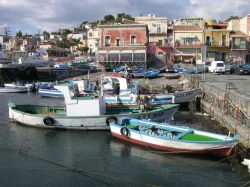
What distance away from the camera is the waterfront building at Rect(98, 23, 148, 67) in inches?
2377

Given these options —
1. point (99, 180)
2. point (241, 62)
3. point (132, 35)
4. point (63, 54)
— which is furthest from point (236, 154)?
point (63, 54)

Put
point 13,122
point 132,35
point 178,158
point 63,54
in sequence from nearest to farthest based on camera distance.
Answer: point 178,158 < point 13,122 < point 132,35 < point 63,54

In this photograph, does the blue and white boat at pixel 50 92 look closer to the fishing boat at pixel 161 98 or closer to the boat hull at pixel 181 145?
the fishing boat at pixel 161 98

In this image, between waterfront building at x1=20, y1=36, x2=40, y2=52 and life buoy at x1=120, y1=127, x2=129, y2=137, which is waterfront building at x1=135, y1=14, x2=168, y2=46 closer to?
waterfront building at x1=20, y1=36, x2=40, y2=52

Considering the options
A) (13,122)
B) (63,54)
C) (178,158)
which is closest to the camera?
(178,158)

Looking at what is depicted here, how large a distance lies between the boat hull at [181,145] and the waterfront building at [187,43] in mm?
47925

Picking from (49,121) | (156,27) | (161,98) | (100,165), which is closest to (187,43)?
(156,27)

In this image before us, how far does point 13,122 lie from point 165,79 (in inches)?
1029

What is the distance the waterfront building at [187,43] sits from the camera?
6569 cm

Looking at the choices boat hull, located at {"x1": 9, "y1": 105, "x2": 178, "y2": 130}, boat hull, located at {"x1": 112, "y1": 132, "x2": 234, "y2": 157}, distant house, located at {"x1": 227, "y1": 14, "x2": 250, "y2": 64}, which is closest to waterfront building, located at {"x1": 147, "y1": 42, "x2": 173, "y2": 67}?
distant house, located at {"x1": 227, "y1": 14, "x2": 250, "y2": 64}

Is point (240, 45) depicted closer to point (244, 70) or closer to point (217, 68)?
point (244, 70)

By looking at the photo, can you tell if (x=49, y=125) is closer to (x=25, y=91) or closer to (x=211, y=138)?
(x=211, y=138)

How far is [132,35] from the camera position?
6128 cm

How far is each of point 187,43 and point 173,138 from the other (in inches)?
1998
